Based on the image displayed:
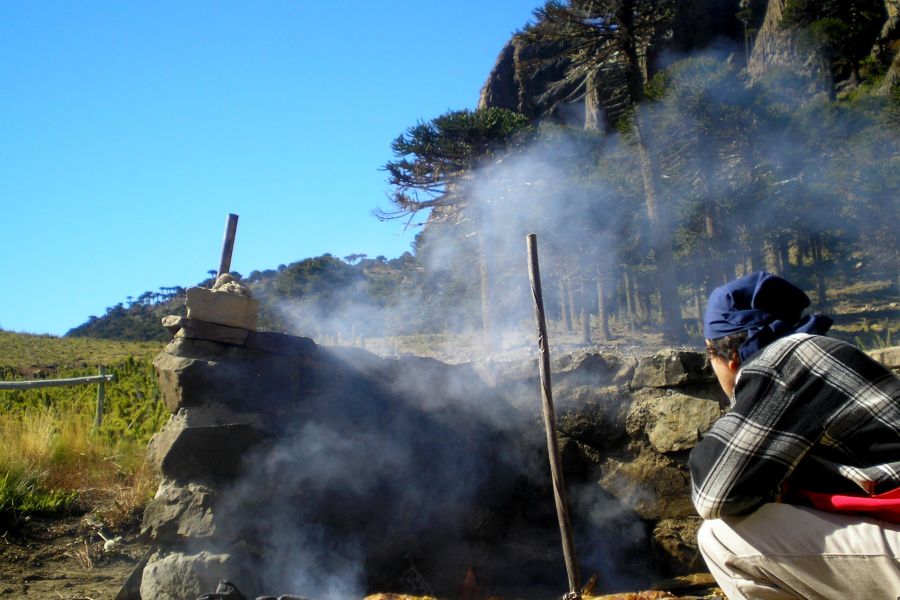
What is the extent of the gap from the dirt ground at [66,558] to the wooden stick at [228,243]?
189 centimetres

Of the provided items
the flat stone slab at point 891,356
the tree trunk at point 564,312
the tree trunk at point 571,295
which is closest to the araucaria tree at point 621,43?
the tree trunk at point 571,295

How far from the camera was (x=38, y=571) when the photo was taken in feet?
15.1

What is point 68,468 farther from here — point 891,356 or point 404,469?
point 891,356

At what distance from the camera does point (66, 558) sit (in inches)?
190

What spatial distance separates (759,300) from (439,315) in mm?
10040

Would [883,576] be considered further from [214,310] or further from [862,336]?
[862,336]

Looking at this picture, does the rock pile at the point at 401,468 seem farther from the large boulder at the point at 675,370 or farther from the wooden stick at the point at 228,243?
the wooden stick at the point at 228,243

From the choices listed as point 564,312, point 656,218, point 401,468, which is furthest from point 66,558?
point 564,312

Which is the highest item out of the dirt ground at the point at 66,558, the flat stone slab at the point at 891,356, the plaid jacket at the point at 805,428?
the flat stone slab at the point at 891,356

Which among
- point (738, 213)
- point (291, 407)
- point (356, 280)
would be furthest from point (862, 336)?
point (291, 407)

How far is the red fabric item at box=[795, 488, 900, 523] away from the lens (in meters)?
1.87

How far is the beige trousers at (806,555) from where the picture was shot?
1.94 metres

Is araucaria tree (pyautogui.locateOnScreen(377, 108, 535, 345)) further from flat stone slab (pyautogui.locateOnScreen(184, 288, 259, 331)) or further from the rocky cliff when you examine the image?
flat stone slab (pyautogui.locateOnScreen(184, 288, 259, 331))

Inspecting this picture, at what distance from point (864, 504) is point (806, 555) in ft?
0.76
